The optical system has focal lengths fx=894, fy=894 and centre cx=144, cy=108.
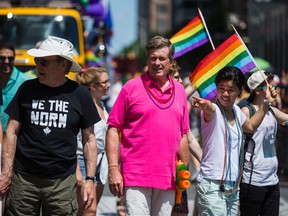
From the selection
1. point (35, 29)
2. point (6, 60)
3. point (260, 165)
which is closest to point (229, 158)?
point (260, 165)

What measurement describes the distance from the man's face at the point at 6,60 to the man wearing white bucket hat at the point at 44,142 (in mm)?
2585

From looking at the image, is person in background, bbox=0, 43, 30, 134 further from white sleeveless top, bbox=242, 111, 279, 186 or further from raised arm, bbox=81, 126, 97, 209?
white sleeveless top, bbox=242, 111, 279, 186

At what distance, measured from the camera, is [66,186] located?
639cm

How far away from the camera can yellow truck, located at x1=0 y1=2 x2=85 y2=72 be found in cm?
1758

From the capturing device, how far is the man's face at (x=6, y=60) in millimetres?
8992

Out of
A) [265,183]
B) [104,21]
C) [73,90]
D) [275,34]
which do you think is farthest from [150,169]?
[275,34]

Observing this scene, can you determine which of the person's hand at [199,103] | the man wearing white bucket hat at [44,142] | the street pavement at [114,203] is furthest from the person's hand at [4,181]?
the street pavement at [114,203]

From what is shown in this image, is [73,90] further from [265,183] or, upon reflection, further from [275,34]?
[275,34]

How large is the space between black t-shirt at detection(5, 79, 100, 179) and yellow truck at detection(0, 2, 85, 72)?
436 inches

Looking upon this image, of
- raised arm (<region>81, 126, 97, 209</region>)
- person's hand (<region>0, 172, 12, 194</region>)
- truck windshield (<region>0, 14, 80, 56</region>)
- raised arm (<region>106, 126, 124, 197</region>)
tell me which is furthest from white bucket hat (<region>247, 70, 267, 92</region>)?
truck windshield (<region>0, 14, 80, 56</region>)

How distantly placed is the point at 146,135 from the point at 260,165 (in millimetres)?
1530

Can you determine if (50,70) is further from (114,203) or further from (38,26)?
(38,26)

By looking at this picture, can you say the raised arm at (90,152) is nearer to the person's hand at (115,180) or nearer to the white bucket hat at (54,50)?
the person's hand at (115,180)

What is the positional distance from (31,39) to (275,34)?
53.5ft
